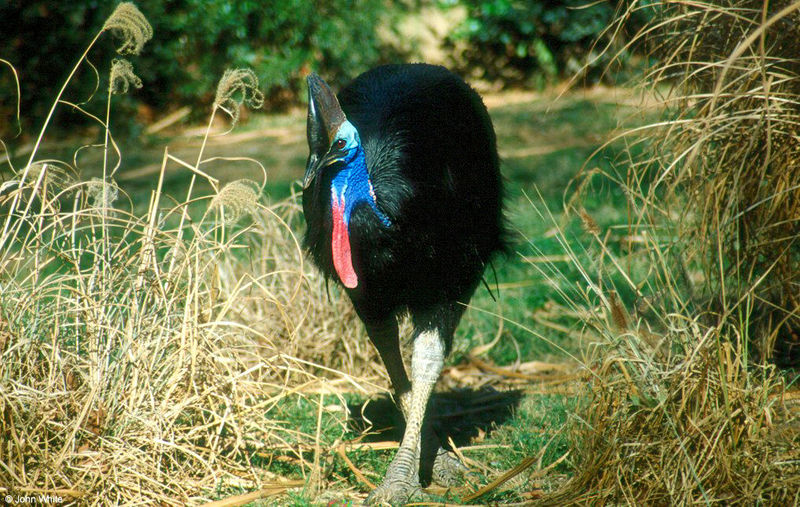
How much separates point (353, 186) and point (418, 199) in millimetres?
282

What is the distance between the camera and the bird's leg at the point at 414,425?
116 inches

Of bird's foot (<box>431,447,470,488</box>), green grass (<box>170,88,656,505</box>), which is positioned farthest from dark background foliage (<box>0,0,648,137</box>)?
bird's foot (<box>431,447,470,488</box>)

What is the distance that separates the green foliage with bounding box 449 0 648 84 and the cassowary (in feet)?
22.2

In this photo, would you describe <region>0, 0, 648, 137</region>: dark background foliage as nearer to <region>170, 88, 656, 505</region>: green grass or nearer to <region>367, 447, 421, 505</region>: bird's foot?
<region>170, 88, 656, 505</region>: green grass

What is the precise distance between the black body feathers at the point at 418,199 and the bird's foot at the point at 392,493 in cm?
63

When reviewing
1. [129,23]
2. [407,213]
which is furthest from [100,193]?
[407,213]

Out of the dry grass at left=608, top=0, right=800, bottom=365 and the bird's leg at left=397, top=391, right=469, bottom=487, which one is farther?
the bird's leg at left=397, top=391, right=469, bottom=487

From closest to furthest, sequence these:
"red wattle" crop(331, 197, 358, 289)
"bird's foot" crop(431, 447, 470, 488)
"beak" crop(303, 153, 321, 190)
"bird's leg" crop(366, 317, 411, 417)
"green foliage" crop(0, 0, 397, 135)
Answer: "beak" crop(303, 153, 321, 190) → "red wattle" crop(331, 197, 358, 289) → "bird's foot" crop(431, 447, 470, 488) → "bird's leg" crop(366, 317, 411, 417) → "green foliage" crop(0, 0, 397, 135)

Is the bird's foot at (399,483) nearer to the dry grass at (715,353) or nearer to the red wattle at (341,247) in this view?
the dry grass at (715,353)

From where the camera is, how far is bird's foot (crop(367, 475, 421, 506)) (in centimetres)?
290

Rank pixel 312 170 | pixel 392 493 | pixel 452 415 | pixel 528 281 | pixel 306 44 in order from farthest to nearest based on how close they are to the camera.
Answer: pixel 306 44 → pixel 528 281 → pixel 452 415 → pixel 392 493 → pixel 312 170

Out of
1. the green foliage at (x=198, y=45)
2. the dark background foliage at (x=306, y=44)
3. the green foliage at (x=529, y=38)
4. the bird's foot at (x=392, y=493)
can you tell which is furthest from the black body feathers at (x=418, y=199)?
the green foliage at (x=529, y=38)

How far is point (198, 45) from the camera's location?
983 cm

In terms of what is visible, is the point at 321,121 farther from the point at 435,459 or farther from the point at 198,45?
the point at 198,45
